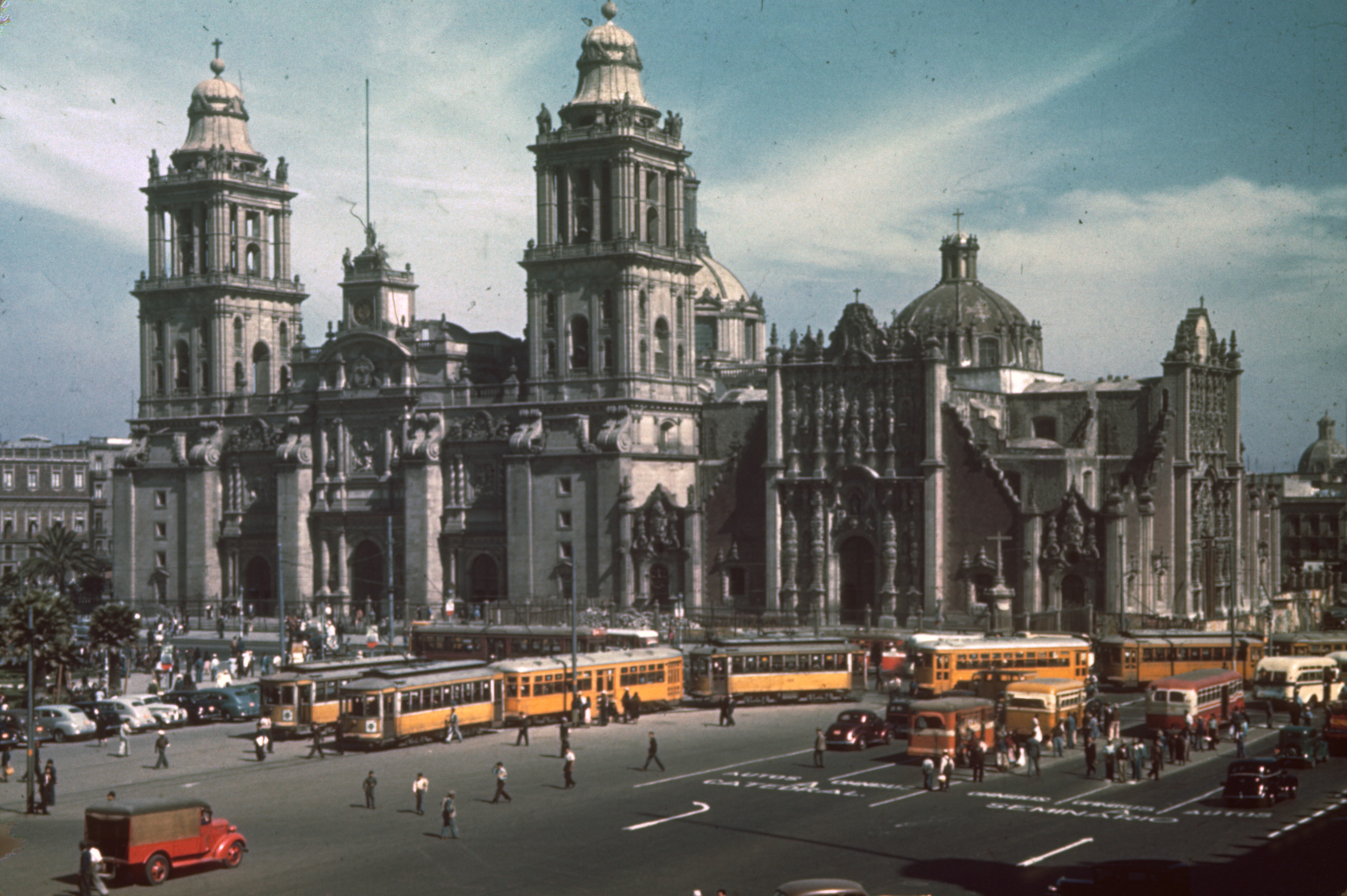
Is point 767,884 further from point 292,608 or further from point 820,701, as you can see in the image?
point 292,608

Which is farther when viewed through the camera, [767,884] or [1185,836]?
[1185,836]

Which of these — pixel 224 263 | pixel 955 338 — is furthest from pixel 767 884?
pixel 224 263

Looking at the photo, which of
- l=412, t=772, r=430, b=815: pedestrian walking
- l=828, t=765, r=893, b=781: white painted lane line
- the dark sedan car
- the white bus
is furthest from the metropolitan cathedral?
l=412, t=772, r=430, b=815: pedestrian walking

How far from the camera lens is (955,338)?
94562mm

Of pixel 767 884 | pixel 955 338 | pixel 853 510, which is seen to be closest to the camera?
pixel 767 884

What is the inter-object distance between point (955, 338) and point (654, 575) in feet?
74.4

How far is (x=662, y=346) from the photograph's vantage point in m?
90.8

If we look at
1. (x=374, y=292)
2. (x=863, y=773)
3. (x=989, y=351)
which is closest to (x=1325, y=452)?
(x=989, y=351)

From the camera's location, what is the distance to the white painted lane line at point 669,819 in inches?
1558

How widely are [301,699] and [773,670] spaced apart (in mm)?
17812

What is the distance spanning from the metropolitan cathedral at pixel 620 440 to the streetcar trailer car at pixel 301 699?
21.8m

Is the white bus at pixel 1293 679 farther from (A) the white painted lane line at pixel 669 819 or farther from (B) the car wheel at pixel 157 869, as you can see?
(B) the car wheel at pixel 157 869

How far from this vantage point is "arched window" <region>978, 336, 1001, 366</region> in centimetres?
9438

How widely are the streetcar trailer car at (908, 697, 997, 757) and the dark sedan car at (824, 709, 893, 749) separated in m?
3.17
